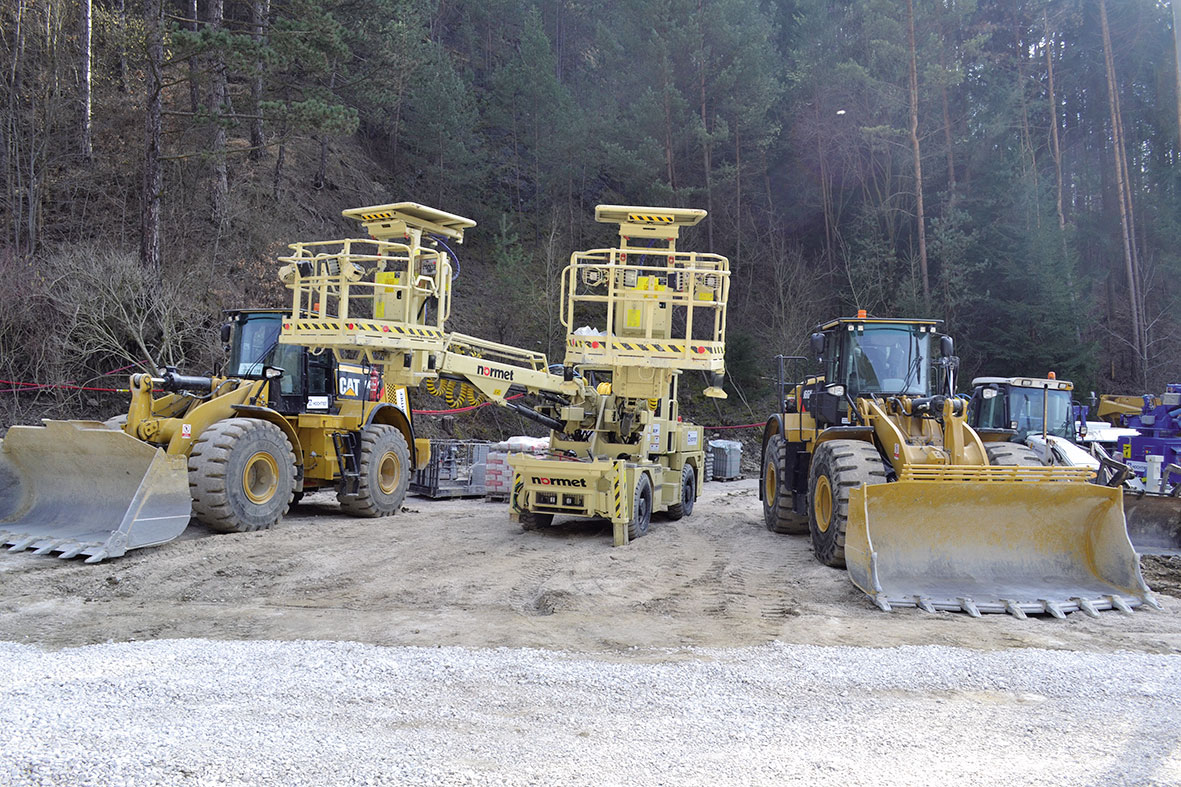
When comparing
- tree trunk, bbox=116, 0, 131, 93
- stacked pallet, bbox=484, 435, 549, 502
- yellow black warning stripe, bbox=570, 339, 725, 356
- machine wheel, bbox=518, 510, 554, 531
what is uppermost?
tree trunk, bbox=116, 0, 131, 93

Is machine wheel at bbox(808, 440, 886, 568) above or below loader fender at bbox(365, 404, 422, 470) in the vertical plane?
below

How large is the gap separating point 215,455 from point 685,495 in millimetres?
6537

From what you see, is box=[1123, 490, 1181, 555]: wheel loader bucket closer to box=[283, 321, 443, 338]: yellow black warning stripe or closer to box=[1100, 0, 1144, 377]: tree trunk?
box=[283, 321, 443, 338]: yellow black warning stripe

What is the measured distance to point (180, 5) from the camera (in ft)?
90.3

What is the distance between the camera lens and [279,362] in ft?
38.2

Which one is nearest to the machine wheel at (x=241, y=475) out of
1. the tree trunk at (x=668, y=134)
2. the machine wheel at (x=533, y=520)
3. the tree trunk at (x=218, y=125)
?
the machine wheel at (x=533, y=520)

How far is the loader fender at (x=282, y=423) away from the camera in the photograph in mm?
10617

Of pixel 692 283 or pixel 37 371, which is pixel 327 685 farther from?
pixel 37 371

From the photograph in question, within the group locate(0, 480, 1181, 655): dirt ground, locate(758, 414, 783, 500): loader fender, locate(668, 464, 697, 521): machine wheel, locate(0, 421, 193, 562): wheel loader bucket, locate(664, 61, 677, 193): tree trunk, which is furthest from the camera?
locate(664, 61, 677, 193): tree trunk

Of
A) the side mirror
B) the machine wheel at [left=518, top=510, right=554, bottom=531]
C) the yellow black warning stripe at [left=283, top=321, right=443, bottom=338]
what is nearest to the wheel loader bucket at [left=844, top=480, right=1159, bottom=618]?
the side mirror

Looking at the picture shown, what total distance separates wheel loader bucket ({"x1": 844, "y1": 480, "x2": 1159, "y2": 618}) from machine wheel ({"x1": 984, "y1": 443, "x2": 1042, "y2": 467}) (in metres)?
0.73

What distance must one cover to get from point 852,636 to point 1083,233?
32.8 m

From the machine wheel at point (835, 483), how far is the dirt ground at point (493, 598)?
0.26 m

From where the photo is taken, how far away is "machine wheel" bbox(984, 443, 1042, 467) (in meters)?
8.29
